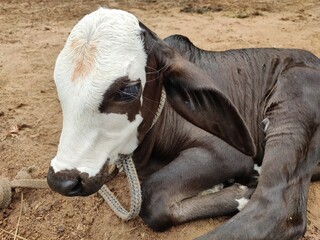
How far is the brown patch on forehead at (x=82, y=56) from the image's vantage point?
2430 millimetres

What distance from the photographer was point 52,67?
5301 mm

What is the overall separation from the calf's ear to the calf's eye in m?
0.28

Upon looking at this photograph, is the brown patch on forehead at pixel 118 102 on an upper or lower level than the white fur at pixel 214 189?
upper

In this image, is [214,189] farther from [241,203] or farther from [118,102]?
[118,102]

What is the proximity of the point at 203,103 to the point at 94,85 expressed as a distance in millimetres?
663

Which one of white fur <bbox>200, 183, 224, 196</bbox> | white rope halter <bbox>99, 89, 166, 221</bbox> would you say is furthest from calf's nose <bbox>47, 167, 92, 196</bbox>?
white fur <bbox>200, 183, 224, 196</bbox>

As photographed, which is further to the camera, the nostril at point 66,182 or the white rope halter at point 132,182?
the white rope halter at point 132,182

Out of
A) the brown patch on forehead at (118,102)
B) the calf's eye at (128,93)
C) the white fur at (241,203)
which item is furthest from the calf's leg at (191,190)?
the calf's eye at (128,93)

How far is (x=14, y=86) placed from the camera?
482 centimetres

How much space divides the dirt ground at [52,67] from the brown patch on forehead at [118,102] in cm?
82

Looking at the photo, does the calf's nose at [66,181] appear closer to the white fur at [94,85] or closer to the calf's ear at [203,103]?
the white fur at [94,85]

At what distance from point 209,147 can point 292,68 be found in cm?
82

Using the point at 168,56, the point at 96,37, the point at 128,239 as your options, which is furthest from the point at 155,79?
the point at 128,239

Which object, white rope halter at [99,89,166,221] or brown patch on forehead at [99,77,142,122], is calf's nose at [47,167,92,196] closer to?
brown patch on forehead at [99,77,142,122]
